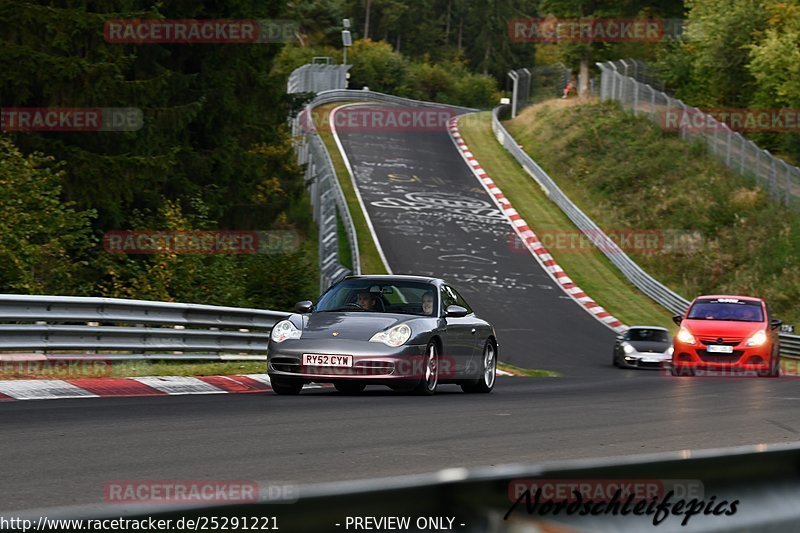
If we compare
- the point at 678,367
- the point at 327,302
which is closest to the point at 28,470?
the point at 327,302

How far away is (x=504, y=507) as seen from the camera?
3184 millimetres

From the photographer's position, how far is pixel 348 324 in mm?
14039

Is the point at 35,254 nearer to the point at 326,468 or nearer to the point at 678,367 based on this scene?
the point at 678,367

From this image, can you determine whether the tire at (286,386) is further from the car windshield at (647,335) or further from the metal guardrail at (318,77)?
the metal guardrail at (318,77)

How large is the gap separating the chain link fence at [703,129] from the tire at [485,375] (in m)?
29.2

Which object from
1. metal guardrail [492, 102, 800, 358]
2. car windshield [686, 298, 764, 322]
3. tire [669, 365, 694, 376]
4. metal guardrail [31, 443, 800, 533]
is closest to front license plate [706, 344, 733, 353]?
tire [669, 365, 694, 376]

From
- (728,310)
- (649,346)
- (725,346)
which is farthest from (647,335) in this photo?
(725,346)

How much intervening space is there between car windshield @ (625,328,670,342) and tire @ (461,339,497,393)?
43.2ft

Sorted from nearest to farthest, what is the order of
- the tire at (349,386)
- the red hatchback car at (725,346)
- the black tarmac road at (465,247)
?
1. the tire at (349,386)
2. the red hatchback car at (725,346)
3. the black tarmac road at (465,247)

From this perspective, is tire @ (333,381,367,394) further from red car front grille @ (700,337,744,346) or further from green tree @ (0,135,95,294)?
red car front grille @ (700,337,744,346)

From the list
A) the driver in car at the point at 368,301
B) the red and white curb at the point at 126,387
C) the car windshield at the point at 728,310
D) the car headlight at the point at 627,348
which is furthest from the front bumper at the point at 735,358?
the driver in car at the point at 368,301

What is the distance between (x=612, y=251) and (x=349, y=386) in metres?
30.8

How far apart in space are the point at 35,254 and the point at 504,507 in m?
17.3

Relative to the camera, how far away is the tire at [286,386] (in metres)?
14.1
